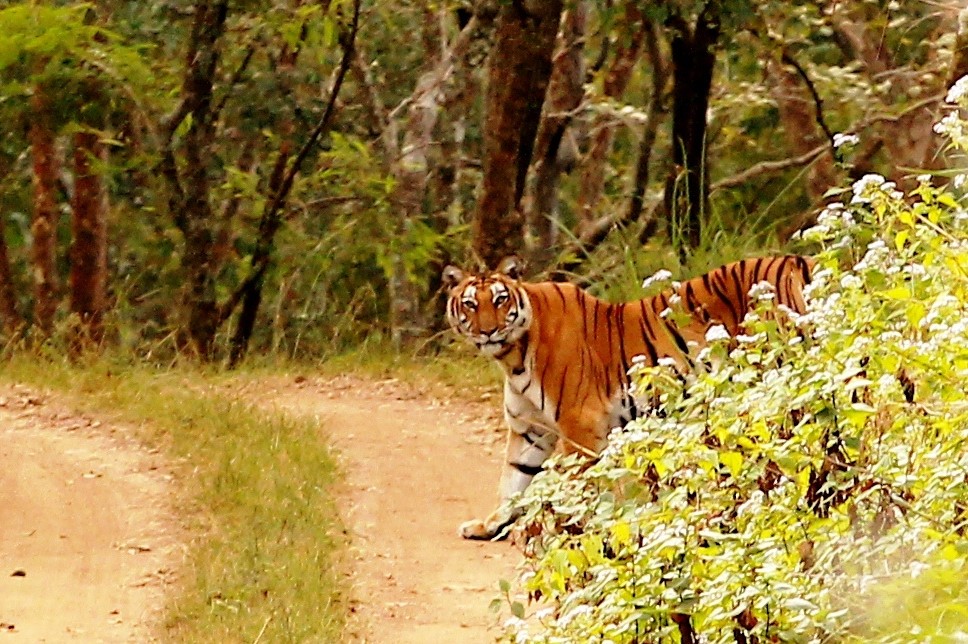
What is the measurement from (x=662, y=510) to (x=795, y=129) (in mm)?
10293

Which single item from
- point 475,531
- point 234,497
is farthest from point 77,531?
point 475,531

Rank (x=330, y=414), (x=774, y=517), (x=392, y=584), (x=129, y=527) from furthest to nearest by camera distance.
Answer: (x=330, y=414)
(x=129, y=527)
(x=392, y=584)
(x=774, y=517)

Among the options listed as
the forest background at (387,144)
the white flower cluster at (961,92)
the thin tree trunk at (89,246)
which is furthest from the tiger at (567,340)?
the thin tree trunk at (89,246)

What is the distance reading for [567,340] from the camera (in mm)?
6996

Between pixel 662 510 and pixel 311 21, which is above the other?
pixel 311 21

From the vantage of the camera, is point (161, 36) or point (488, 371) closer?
point (488, 371)

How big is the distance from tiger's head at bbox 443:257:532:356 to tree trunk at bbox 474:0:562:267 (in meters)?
3.38

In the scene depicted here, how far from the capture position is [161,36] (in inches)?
503

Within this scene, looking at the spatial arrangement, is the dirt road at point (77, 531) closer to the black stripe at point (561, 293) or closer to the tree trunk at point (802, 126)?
the black stripe at point (561, 293)

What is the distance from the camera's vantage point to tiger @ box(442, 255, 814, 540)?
22.5 ft

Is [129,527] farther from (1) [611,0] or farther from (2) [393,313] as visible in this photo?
(2) [393,313]

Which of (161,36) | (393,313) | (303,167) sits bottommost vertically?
(393,313)

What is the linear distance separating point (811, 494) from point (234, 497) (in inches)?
129

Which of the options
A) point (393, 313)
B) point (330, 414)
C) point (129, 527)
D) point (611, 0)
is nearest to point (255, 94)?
point (393, 313)
